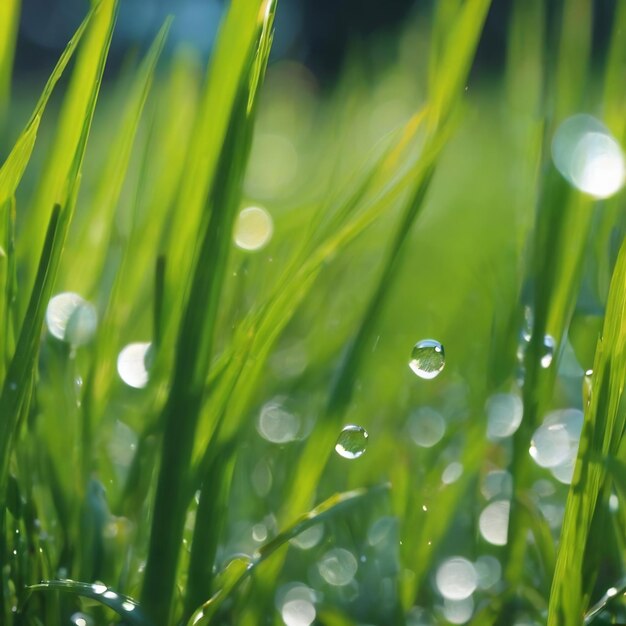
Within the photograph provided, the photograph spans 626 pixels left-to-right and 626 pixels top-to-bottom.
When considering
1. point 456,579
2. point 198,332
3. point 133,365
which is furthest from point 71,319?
point 456,579

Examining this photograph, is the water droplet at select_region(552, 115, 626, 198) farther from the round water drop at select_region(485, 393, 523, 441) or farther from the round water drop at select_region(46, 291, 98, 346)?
the round water drop at select_region(46, 291, 98, 346)

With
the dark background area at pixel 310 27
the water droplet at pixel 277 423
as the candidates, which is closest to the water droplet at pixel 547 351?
the water droplet at pixel 277 423

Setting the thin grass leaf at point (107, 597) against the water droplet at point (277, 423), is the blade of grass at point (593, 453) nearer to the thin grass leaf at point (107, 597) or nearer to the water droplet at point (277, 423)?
the thin grass leaf at point (107, 597)

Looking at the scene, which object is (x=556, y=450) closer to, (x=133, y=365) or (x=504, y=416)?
(x=504, y=416)

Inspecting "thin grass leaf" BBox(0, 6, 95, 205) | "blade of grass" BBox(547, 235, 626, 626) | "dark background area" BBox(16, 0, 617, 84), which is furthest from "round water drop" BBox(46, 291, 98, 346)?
"dark background area" BBox(16, 0, 617, 84)

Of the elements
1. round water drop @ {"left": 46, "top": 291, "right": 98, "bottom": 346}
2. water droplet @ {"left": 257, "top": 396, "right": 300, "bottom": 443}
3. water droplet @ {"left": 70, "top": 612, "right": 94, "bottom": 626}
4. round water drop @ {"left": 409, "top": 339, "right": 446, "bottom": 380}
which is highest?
round water drop @ {"left": 409, "top": 339, "right": 446, "bottom": 380}

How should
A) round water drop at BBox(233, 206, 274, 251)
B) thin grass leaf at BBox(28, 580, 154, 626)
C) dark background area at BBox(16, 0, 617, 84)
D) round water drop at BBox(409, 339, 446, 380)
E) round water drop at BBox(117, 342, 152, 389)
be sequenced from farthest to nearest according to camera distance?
dark background area at BBox(16, 0, 617, 84) < round water drop at BBox(233, 206, 274, 251) < round water drop at BBox(117, 342, 152, 389) < round water drop at BBox(409, 339, 446, 380) < thin grass leaf at BBox(28, 580, 154, 626)

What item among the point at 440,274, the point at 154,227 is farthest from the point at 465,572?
the point at 440,274
